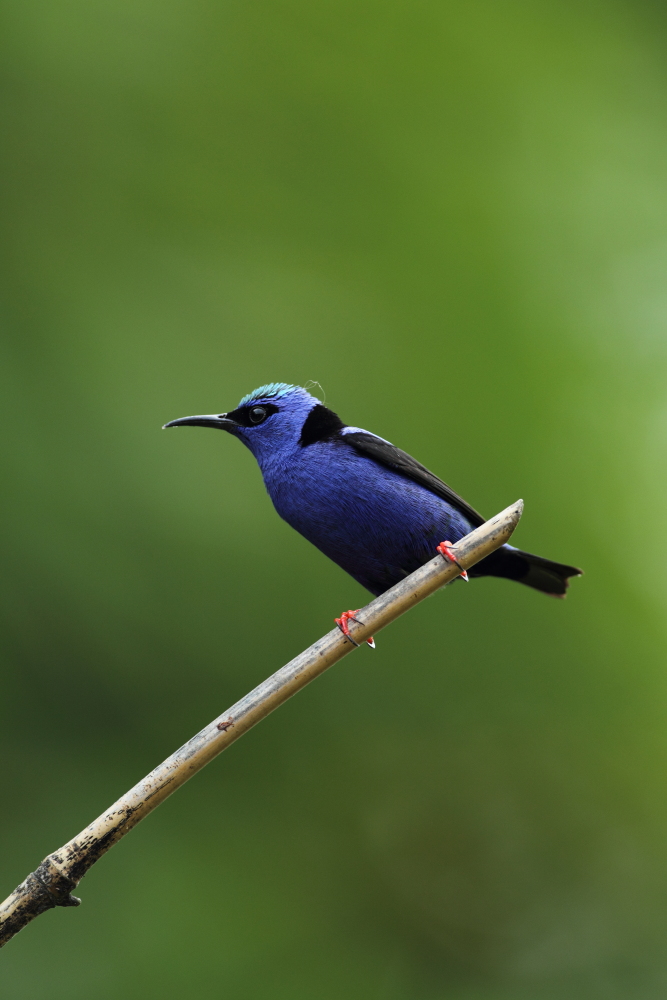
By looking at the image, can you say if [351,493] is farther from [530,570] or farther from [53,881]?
[53,881]

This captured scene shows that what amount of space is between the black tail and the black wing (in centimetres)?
33

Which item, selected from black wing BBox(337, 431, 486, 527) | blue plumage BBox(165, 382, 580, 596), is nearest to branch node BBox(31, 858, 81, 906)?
blue plumage BBox(165, 382, 580, 596)

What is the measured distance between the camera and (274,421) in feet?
12.6

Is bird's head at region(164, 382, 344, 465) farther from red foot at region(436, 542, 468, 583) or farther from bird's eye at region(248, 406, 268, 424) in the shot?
red foot at region(436, 542, 468, 583)

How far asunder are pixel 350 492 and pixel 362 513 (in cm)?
10

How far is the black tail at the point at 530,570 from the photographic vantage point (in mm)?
3902

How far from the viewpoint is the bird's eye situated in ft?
12.7

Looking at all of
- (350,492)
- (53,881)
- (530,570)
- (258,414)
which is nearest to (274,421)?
(258,414)

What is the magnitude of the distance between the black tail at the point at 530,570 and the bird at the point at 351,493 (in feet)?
0.04

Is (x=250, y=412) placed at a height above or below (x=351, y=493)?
above

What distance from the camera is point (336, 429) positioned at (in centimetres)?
384

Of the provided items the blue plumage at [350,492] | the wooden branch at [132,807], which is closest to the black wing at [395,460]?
the blue plumage at [350,492]

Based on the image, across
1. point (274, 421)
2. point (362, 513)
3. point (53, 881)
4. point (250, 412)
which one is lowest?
point (53, 881)

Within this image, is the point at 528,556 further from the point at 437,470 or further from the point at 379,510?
the point at 437,470
